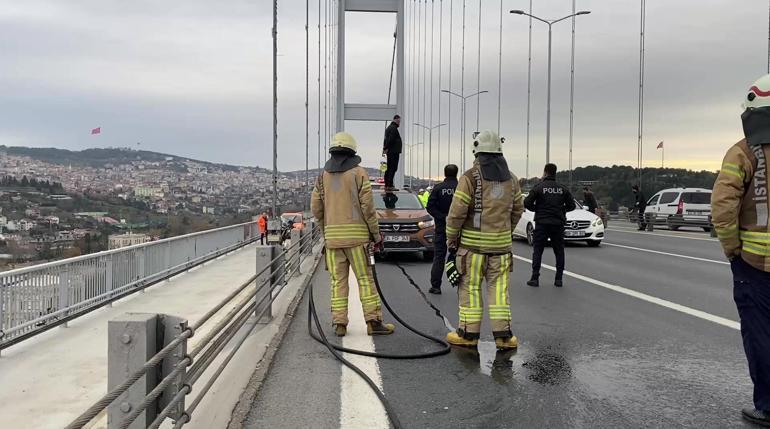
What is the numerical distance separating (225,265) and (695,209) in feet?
63.9

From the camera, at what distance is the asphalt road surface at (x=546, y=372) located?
12.9ft

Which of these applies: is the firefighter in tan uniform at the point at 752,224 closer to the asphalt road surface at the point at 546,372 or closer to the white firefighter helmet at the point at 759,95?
the white firefighter helmet at the point at 759,95

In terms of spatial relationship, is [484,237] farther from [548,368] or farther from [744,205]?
[744,205]

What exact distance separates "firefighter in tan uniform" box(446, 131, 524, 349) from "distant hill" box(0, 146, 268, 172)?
10577 mm

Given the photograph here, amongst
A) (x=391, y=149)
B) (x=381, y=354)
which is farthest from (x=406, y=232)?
(x=381, y=354)

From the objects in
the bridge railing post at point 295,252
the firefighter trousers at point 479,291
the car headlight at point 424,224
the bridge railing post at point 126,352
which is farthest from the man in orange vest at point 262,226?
the bridge railing post at point 126,352

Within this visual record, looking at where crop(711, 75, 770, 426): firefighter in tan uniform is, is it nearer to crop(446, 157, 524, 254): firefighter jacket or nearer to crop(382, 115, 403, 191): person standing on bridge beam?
crop(446, 157, 524, 254): firefighter jacket

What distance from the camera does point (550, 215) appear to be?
9469 millimetres

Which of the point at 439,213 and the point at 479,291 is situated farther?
the point at 439,213

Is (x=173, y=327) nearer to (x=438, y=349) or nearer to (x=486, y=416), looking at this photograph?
(x=486, y=416)

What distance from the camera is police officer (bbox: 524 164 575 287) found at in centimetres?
947

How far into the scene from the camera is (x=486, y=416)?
3.92 metres

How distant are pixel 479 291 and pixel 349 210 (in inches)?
58.3

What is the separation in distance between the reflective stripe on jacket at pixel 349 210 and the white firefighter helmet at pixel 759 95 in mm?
3268
